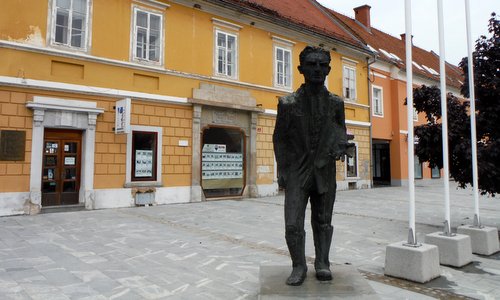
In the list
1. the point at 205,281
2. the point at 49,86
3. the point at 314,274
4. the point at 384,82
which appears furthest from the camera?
the point at 384,82

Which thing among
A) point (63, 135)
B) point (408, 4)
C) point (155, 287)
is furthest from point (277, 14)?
point (155, 287)

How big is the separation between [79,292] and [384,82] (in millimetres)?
20354

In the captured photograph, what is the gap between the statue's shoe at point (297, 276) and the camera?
3278 mm

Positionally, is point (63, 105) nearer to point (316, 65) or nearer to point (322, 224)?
point (316, 65)

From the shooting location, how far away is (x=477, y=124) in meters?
7.30

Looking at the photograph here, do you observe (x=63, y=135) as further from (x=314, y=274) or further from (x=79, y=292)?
(x=314, y=274)

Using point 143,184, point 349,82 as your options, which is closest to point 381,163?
point 349,82

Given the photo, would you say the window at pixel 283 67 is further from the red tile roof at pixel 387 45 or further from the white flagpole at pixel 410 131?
the white flagpole at pixel 410 131

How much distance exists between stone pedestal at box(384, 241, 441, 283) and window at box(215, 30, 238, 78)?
10.1 m

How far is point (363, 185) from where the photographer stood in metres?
19.0

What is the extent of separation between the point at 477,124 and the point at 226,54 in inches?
351

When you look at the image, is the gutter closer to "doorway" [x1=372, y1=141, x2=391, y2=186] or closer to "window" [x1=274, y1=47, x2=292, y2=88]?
"window" [x1=274, y1=47, x2=292, y2=88]

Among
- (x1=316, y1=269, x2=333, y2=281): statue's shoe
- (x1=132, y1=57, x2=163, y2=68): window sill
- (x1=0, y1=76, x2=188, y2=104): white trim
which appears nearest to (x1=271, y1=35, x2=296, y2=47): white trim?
(x1=0, y1=76, x2=188, y2=104): white trim

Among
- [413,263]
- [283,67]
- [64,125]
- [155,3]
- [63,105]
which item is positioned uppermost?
[155,3]
